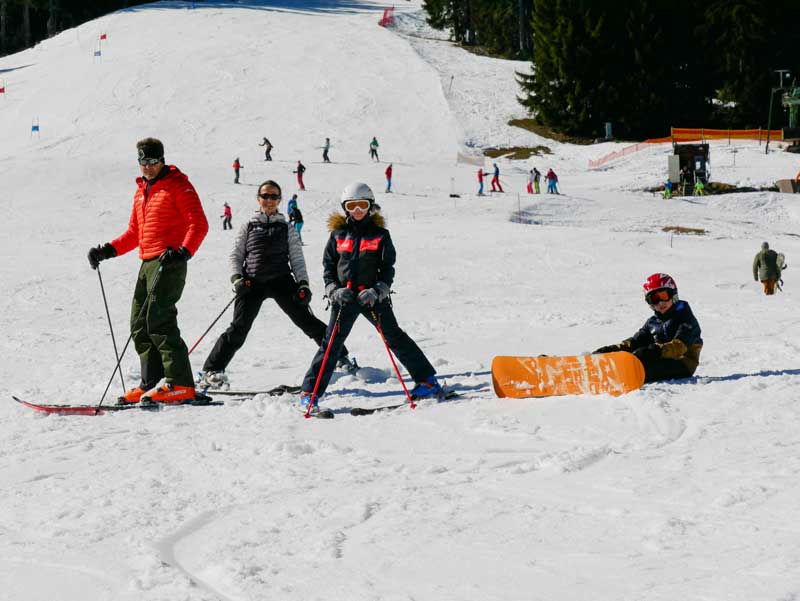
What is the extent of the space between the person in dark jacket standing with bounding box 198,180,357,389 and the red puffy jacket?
801mm

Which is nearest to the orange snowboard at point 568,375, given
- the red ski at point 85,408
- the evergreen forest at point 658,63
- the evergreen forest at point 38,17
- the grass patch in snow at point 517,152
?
the red ski at point 85,408

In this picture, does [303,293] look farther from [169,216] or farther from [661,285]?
[661,285]

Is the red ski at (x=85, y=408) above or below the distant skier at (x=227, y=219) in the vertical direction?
below

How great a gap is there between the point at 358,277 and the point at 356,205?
0.51 metres

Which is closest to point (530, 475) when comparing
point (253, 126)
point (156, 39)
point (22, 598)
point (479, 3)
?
point (22, 598)

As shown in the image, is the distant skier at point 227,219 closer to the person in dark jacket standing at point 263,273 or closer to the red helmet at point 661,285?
the person in dark jacket standing at point 263,273

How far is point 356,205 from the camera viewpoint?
666cm

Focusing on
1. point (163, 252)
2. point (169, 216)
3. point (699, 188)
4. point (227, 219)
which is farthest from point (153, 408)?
point (699, 188)

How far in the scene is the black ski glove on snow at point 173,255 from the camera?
264 inches

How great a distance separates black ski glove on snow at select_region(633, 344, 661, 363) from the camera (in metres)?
6.89

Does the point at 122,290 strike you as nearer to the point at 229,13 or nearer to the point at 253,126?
the point at 253,126

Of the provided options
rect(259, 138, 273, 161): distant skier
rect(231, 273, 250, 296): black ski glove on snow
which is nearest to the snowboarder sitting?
rect(231, 273, 250, 296): black ski glove on snow

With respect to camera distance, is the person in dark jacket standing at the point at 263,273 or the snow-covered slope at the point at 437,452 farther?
the person in dark jacket standing at the point at 263,273

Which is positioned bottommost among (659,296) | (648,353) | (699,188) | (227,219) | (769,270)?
(769,270)
